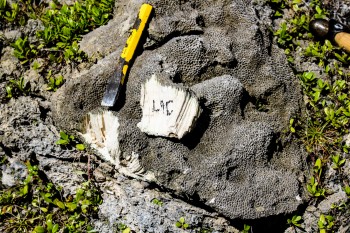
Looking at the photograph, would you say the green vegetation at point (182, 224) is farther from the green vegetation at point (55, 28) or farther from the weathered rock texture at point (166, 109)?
the green vegetation at point (55, 28)

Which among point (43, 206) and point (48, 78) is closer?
point (43, 206)

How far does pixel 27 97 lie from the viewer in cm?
455

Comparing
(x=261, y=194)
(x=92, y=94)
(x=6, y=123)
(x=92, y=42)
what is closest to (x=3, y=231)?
(x=6, y=123)

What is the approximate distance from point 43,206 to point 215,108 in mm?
1755

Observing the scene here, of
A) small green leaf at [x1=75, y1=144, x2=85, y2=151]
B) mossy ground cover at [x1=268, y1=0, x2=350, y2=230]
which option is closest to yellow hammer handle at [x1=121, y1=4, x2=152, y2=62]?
small green leaf at [x1=75, y1=144, x2=85, y2=151]

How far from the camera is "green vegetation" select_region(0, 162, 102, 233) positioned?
4352 mm

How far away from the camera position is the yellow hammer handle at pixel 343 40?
4855mm

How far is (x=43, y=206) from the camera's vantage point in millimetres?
4438

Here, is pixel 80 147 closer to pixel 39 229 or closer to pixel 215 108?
pixel 39 229

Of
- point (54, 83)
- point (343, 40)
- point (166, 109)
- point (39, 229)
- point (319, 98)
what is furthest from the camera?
point (343, 40)

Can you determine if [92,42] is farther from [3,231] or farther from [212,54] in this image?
[3,231]

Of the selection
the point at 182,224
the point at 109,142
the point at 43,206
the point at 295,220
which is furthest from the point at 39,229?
the point at 295,220

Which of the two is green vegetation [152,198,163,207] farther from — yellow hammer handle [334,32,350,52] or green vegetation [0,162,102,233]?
yellow hammer handle [334,32,350,52]

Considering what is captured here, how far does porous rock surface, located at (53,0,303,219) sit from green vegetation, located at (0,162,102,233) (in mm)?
468
